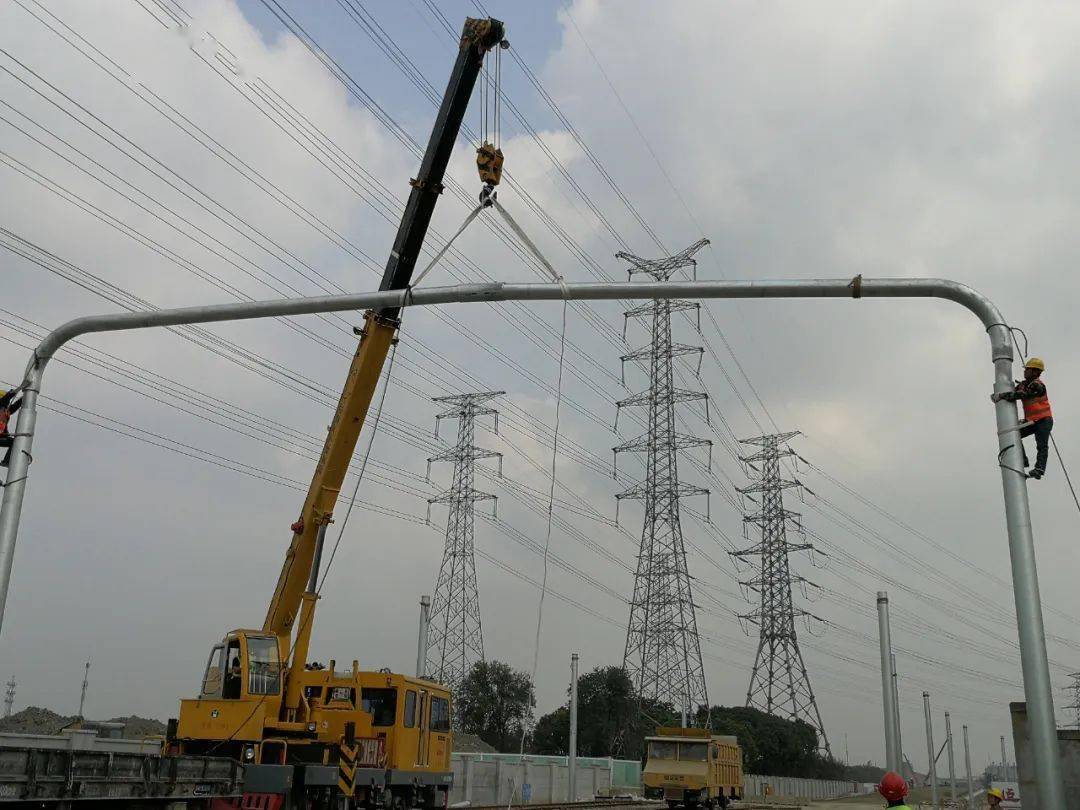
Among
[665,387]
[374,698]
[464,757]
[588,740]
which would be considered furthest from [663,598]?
[374,698]

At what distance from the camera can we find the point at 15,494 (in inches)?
420

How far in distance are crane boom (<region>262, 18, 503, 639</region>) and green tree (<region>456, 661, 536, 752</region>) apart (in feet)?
178

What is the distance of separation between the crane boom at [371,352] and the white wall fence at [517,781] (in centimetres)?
1166

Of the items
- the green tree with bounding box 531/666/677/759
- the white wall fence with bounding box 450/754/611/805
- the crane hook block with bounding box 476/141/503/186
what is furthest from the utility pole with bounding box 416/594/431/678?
the green tree with bounding box 531/666/677/759

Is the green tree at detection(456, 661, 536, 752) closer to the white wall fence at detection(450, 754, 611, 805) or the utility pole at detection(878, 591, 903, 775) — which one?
the white wall fence at detection(450, 754, 611, 805)

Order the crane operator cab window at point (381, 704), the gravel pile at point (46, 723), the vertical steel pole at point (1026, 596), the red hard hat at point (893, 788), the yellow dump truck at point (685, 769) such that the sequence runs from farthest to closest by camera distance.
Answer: the gravel pile at point (46, 723)
the yellow dump truck at point (685, 769)
the crane operator cab window at point (381, 704)
the vertical steel pole at point (1026, 596)
the red hard hat at point (893, 788)

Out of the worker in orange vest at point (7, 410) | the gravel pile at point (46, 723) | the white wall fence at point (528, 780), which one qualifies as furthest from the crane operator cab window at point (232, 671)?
the gravel pile at point (46, 723)

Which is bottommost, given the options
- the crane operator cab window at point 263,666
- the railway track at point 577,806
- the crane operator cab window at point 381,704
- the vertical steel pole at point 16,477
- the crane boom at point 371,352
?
the railway track at point 577,806

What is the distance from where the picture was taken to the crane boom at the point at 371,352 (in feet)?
58.6

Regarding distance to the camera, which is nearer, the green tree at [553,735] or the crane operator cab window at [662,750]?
the crane operator cab window at [662,750]

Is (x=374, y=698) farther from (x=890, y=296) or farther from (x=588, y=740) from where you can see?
(x=588, y=740)

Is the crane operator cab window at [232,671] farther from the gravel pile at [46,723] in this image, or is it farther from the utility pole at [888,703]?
the gravel pile at [46,723]

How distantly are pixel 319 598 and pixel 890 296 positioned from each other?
12.5 meters

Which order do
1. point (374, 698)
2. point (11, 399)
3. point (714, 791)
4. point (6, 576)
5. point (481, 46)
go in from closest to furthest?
point (6, 576) → point (11, 399) → point (481, 46) → point (374, 698) → point (714, 791)
